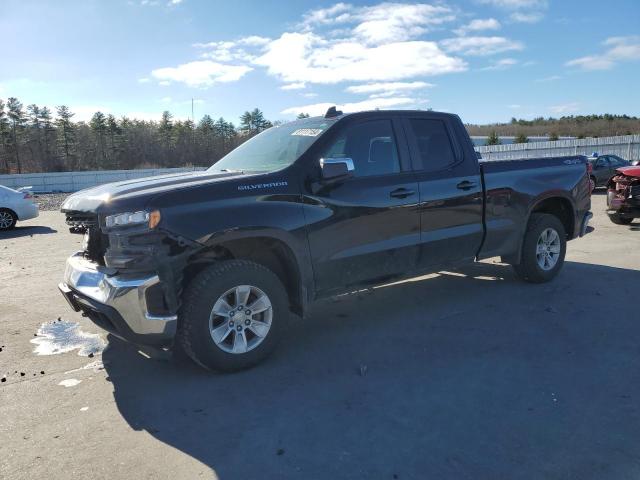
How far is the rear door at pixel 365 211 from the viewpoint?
4.62 m

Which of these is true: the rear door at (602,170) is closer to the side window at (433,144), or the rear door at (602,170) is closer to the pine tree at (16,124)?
the side window at (433,144)

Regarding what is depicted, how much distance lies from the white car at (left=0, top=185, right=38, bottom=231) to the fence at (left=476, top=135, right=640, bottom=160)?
2273 cm

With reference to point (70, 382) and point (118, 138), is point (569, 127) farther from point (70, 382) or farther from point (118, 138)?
point (70, 382)

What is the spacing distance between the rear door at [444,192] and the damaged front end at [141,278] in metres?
2.52

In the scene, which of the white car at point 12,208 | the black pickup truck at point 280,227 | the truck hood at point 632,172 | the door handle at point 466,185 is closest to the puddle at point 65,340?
the black pickup truck at point 280,227

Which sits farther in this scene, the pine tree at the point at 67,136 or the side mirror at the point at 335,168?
the pine tree at the point at 67,136

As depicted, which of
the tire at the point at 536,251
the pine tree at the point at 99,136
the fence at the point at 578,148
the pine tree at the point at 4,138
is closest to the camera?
the tire at the point at 536,251

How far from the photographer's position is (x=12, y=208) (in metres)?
14.6

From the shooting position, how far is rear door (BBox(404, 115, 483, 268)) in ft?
17.7

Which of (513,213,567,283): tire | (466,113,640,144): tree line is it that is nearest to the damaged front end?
(513,213,567,283): tire

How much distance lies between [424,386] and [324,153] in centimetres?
217

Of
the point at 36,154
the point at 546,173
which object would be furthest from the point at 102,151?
Answer: the point at 546,173

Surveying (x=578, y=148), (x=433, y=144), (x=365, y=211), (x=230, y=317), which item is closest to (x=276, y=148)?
(x=365, y=211)

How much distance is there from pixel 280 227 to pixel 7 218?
13356 millimetres
